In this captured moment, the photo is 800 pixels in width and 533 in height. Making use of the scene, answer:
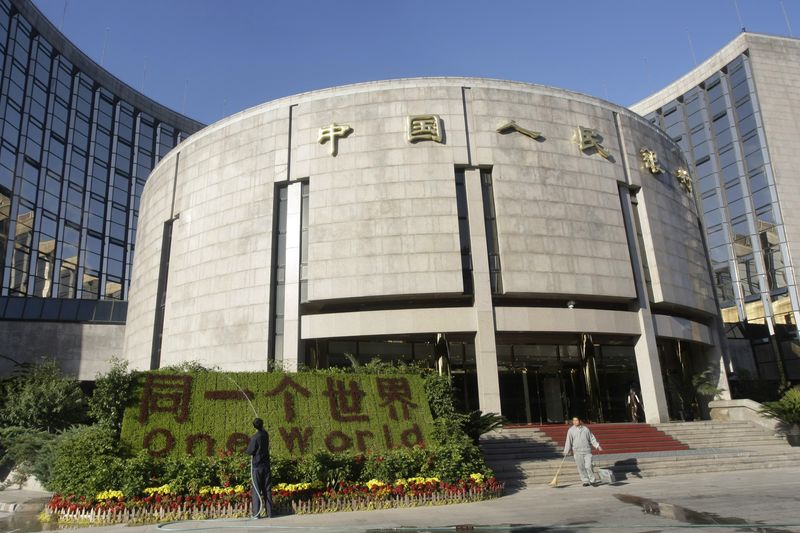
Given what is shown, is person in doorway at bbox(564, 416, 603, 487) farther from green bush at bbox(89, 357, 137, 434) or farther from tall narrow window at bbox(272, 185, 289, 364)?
tall narrow window at bbox(272, 185, 289, 364)

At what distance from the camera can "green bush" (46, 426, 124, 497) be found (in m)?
12.4

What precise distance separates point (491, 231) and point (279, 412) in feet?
55.2

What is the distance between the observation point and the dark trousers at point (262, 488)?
39.7 ft

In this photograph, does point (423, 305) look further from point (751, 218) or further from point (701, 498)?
point (751, 218)

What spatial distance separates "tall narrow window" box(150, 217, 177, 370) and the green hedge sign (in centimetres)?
1952

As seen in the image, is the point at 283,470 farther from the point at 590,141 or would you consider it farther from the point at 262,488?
the point at 590,141

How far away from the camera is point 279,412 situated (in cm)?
1594

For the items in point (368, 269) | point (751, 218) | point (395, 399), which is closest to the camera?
point (395, 399)

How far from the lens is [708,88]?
59.2 metres

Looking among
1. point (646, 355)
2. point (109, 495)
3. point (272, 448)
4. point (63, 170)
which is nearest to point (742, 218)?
point (646, 355)

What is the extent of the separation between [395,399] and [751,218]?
50.2m

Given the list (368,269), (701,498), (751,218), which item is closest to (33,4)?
(368,269)

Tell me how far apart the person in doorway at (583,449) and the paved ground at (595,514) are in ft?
2.62

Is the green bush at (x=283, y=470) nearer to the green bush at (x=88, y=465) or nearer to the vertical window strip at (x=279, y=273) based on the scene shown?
the green bush at (x=88, y=465)
